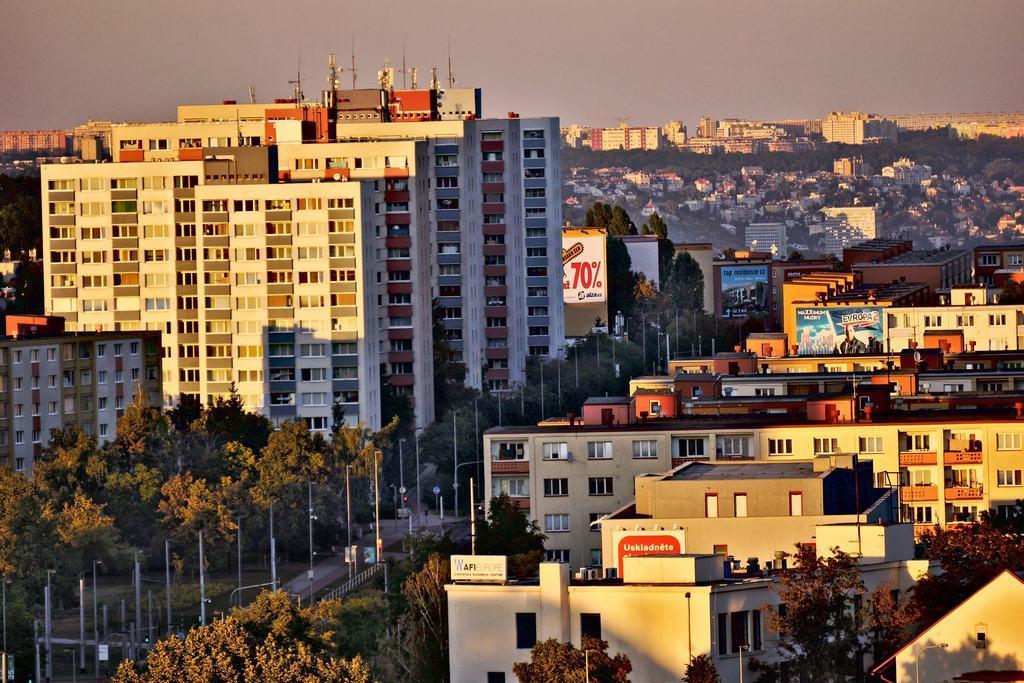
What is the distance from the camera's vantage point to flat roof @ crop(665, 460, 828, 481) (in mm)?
53875

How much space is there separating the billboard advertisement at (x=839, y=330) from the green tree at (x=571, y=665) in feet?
241

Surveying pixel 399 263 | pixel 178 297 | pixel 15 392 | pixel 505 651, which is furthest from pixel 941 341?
pixel 505 651

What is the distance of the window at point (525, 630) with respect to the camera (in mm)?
43094

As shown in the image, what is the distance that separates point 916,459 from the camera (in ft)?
232

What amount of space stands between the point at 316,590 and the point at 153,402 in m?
27.8

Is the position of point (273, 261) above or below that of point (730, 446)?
above

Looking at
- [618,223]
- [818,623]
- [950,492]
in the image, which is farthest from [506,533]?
[618,223]

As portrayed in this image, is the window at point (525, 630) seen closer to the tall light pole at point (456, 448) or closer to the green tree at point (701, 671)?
the green tree at point (701, 671)

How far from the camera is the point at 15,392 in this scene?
8731 centimetres

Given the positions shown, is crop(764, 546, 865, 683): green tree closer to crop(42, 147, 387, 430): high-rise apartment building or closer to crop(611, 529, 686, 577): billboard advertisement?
crop(611, 529, 686, 577): billboard advertisement

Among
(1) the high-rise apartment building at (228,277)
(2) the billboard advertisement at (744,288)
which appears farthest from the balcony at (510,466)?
(2) the billboard advertisement at (744,288)

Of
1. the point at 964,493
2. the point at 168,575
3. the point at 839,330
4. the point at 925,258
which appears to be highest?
the point at 925,258

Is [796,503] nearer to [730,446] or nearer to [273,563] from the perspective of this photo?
[730,446]

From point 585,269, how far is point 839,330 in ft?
94.7
